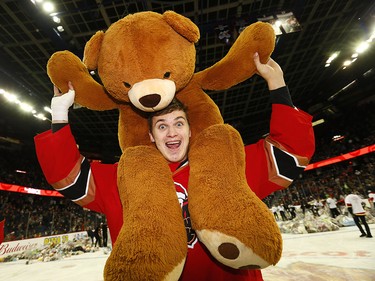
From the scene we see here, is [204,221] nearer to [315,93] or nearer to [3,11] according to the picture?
[3,11]

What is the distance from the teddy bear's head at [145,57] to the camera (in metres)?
1.12

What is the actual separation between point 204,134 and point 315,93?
1577 cm

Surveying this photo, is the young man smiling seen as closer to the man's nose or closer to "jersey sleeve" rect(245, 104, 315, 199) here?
the man's nose

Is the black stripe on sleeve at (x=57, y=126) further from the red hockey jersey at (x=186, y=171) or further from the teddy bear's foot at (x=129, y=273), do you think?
the teddy bear's foot at (x=129, y=273)

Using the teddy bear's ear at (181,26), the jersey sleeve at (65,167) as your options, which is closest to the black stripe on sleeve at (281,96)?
the teddy bear's ear at (181,26)

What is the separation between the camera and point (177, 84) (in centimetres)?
122

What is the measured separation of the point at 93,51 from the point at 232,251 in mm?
1159

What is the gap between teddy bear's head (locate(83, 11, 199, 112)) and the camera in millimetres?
1121

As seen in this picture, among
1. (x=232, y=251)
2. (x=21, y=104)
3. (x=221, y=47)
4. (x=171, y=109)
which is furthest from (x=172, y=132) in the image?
(x=21, y=104)

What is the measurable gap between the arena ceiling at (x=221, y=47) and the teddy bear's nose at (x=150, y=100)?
6.57 metres

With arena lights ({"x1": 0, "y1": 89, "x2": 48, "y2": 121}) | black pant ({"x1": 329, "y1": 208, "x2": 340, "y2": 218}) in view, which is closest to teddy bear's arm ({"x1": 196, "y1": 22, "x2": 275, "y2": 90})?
arena lights ({"x1": 0, "y1": 89, "x2": 48, "y2": 121})

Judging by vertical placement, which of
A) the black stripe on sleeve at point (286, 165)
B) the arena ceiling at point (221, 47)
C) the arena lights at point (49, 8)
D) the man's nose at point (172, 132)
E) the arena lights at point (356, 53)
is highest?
the arena lights at point (356, 53)

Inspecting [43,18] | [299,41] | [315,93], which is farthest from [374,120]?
[43,18]

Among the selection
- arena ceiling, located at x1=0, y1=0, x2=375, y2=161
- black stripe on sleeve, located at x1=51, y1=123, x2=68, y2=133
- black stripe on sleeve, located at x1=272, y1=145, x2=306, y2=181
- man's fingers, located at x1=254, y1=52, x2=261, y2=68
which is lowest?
black stripe on sleeve, located at x1=272, y1=145, x2=306, y2=181
